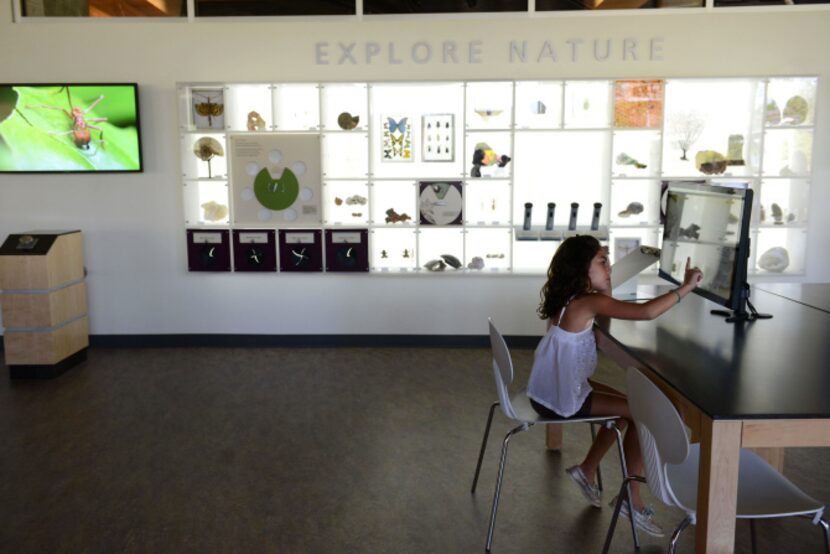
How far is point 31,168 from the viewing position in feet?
20.5

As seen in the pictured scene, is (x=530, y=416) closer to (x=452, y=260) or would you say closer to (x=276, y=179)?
(x=452, y=260)

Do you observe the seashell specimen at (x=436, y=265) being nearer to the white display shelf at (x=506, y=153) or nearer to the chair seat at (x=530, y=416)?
the white display shelf at (x=506, y=153)

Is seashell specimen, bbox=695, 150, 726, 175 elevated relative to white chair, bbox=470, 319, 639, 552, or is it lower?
elevated

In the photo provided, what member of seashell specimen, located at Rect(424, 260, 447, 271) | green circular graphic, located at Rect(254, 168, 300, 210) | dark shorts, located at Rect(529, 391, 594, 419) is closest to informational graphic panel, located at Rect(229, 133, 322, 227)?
green circular graphic, located at Rect(254, 168, 300, 210)

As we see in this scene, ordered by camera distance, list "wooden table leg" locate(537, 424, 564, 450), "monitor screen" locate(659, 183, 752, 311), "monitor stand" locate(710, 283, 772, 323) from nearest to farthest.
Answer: "monitor screen" locate(659, 183, 752, 311) → "monitor stand" locate(710, 283, 772, 323) → "wooden table leg" locate(537, 424, 564, 450)

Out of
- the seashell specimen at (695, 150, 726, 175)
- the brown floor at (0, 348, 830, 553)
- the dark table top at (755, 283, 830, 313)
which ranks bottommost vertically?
the brown floor at (0, 348, 830, 553)

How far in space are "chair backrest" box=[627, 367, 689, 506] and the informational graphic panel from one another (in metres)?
4.15

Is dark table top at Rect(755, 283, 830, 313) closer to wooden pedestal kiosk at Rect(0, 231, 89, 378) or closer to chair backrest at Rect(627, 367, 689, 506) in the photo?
chair backrest at Rect(627, 367, 689, 506)

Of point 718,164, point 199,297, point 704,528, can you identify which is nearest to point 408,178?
point 199,297

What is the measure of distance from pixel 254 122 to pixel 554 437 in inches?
142

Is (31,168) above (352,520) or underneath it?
above

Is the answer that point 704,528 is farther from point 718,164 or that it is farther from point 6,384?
point 6,384

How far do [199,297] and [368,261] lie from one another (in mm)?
1493

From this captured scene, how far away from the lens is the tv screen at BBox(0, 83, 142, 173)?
6141 mm
